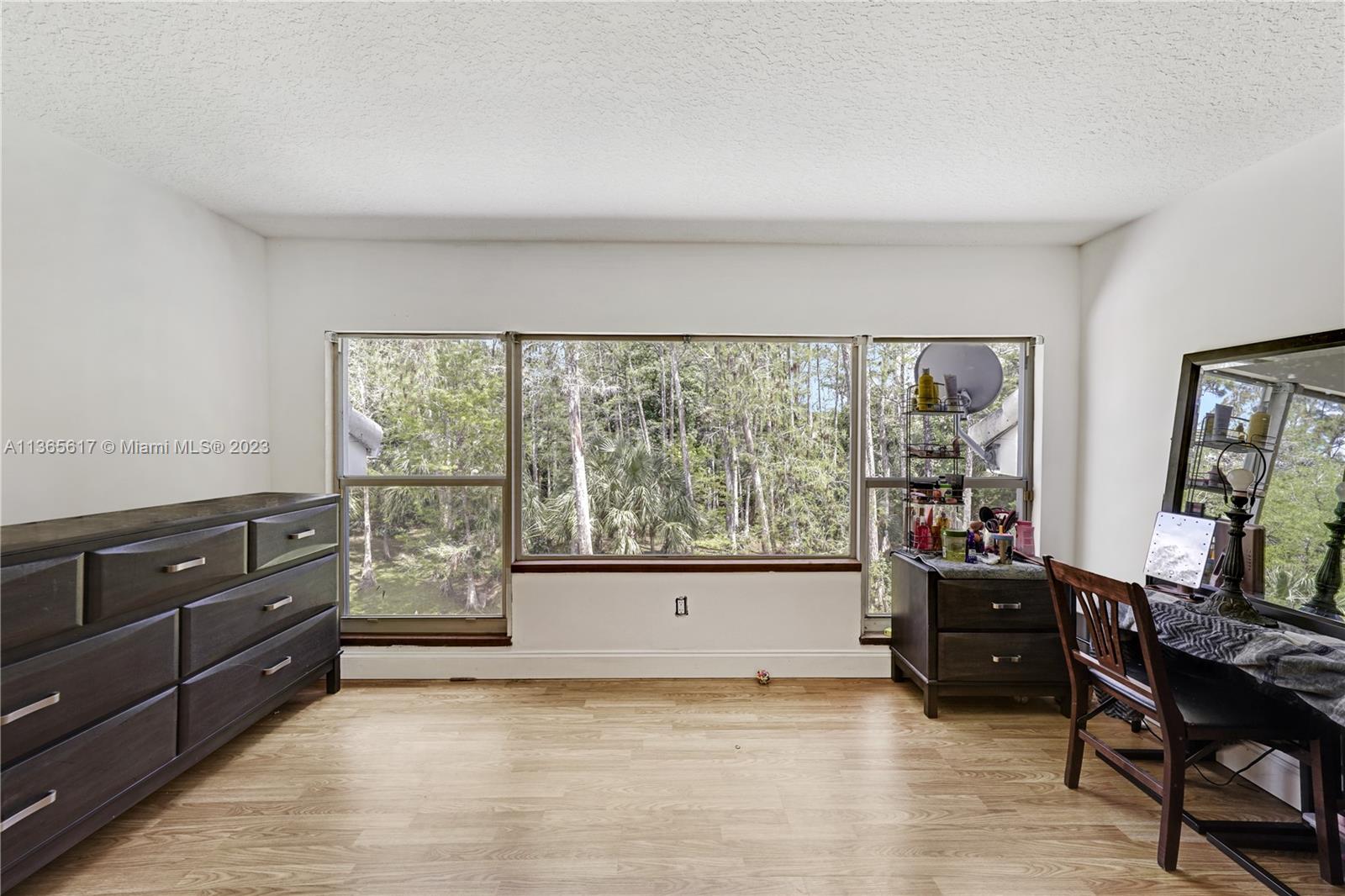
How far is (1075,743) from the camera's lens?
2.38m

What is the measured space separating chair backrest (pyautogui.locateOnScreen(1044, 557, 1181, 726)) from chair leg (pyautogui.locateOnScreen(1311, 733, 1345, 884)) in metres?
0.40

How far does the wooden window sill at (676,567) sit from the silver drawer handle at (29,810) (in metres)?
1.95

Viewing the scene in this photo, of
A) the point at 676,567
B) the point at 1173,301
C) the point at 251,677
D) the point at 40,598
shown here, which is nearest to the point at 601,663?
the point at 676,567

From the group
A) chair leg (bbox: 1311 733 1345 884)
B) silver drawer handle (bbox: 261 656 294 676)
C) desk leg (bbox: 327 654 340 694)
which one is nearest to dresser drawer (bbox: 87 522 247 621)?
silver drawer handle (bbox: 261 656 294 676)

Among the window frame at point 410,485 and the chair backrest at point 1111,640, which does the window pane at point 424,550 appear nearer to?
the window frame at point 410,485

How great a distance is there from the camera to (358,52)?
69.4 inches

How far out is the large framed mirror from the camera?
2.15 m

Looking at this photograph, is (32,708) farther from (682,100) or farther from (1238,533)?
(1238,533)

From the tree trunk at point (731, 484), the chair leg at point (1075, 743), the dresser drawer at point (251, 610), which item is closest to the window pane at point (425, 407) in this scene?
the dresser drawer at point (251, 610)

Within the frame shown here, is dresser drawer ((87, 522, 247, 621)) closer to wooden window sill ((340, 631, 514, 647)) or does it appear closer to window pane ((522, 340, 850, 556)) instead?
wooden window sill ((340, 631, 514, 647))

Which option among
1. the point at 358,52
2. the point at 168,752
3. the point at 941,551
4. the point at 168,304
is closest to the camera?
the point at 358,52

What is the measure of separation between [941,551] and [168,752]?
3372mm

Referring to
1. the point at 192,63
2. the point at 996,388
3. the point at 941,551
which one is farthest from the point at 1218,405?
the point at 192,63

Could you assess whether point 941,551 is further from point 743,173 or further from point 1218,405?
point 743,173
